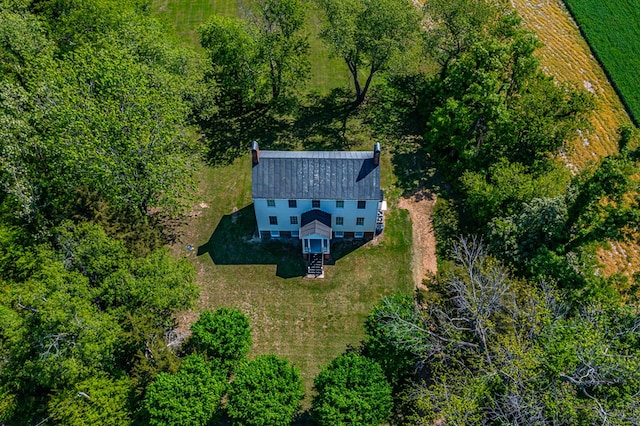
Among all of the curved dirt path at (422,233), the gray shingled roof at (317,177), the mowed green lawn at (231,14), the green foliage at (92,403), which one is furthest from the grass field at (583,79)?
the green foliage at (92,403)

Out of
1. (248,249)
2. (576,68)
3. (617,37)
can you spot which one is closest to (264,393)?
(248,249)

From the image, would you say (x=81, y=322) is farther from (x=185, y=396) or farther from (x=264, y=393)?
(x=264, y=393)

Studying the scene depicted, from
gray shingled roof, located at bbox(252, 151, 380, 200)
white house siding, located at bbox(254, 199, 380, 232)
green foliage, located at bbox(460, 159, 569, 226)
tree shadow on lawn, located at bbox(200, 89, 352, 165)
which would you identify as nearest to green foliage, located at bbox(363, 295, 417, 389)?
white house siding, located at bbox(254, 199, 380, 232)

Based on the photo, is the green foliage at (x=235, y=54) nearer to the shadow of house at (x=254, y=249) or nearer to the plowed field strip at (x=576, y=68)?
the shadow of house at (x=254, y=249)

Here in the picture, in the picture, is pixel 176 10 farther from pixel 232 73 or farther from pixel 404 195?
pixel 404 195

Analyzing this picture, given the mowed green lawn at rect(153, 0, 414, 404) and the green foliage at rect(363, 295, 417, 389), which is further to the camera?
the mowed green lawn at rect(153, 0, 414, 404)

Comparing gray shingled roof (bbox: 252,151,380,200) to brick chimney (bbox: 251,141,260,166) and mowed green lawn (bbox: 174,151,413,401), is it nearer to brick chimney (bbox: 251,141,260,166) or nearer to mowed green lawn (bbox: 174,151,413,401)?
brick chimney (bbox: 251,141,260,166)

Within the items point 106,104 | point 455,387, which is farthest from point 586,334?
point 106,104
